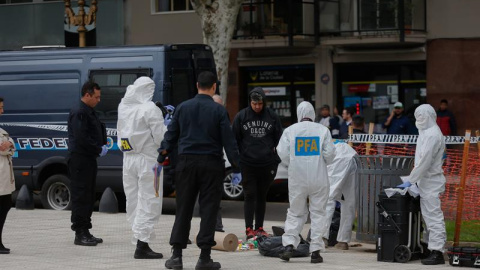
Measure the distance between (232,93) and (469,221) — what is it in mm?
17955

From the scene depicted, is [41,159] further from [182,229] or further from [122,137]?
[182,229]

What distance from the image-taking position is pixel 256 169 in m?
13.9

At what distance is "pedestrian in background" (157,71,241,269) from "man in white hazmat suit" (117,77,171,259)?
3.36ft

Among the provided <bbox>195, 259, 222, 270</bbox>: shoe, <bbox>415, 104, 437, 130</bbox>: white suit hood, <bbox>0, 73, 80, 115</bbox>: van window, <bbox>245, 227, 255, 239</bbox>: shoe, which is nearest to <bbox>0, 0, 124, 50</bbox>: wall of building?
<bbox>0, 73, 80, 115</bbox>: van window

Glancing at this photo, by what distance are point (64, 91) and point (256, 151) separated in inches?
253

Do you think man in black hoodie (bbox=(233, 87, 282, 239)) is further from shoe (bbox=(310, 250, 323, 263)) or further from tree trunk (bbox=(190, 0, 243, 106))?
tree trunk (bbox=(190, 0, 243, 106))

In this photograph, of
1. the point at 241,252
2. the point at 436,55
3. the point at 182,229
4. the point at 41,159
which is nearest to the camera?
the point at 182,229

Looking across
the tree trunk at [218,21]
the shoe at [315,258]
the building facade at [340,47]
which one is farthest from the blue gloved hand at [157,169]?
the building facade at [340,47]

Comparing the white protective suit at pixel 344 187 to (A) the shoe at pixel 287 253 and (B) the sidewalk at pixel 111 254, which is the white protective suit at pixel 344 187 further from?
(A) the shoe at pixel 287 253

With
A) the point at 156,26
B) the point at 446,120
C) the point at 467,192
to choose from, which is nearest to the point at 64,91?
the point at 467,192

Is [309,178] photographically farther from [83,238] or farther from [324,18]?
[324,18]

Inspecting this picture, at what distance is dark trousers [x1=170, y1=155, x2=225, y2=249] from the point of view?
11.0 meters

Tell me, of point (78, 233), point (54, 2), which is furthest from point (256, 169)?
point (54, 2)

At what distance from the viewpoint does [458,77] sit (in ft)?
93.2
